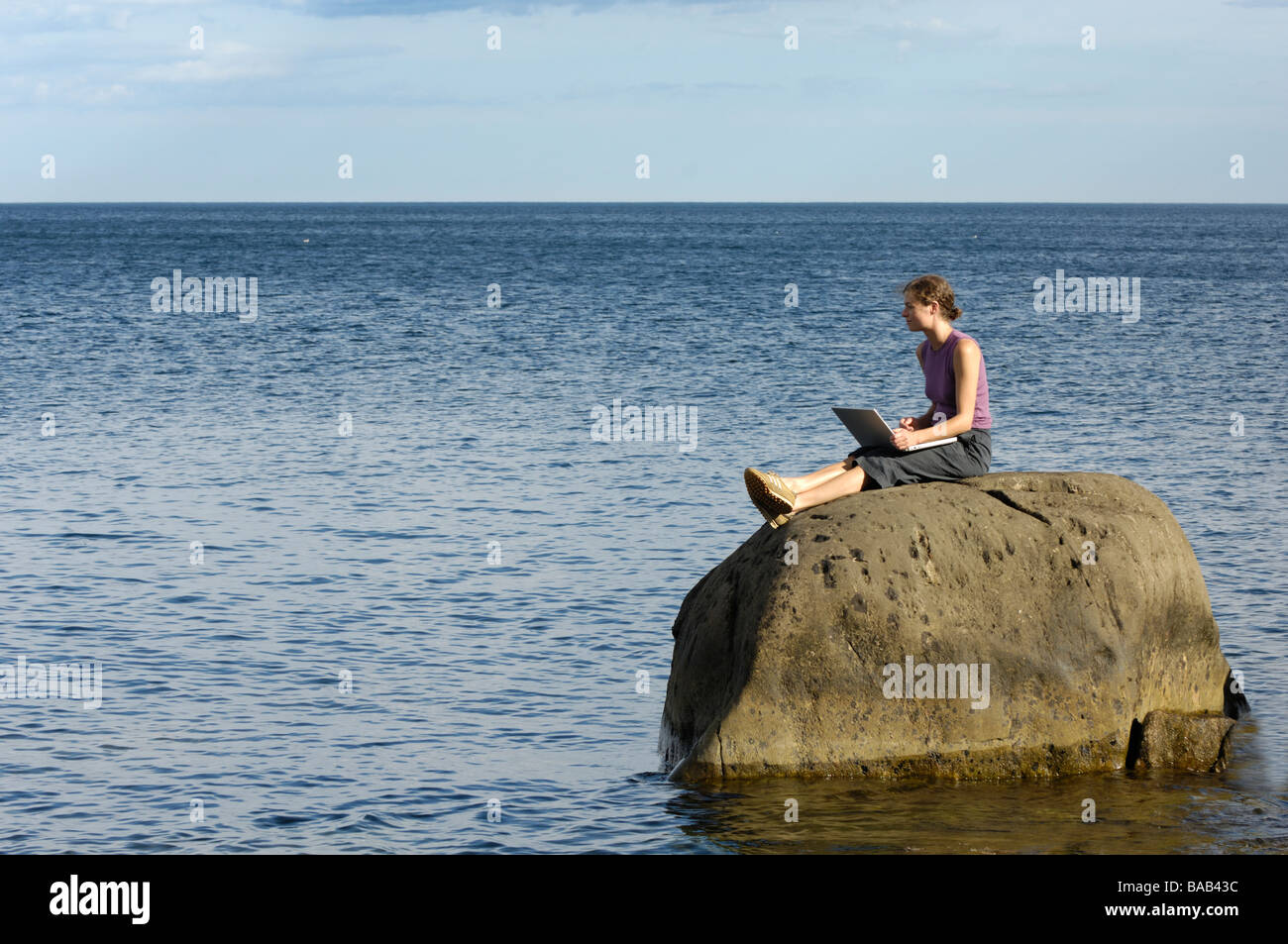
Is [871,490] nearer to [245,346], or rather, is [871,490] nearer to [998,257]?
[245,346]

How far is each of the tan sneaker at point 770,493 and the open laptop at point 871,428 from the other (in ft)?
2.48

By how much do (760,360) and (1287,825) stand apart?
31.4 meters

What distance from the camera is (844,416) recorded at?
11.1 m

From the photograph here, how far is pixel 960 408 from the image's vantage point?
1093 centimetres

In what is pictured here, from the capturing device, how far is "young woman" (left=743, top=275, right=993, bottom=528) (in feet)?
35.3

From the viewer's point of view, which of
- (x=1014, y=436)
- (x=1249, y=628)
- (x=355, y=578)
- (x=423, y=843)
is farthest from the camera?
(x=1014, y=436)

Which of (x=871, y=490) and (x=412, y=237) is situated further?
(x=412, y=237)

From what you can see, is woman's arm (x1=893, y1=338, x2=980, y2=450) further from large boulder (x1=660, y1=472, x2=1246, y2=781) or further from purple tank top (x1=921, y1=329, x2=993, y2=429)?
large boulder (x1=660, y1=472, x2=1246, y2=781)

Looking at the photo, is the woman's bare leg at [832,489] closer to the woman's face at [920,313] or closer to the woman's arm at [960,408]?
the woman's arm at [960,408]

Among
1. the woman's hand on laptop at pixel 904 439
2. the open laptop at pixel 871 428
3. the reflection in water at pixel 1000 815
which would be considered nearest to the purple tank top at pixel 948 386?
the open laptop at pixel 871 428

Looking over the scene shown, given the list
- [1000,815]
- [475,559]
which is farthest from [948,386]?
[475,559]

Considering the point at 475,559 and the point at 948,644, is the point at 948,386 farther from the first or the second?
the point at 475,559

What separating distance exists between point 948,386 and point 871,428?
Answer: 68cm

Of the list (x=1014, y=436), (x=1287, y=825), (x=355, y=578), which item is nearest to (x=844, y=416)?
(x=1287, y=825)
